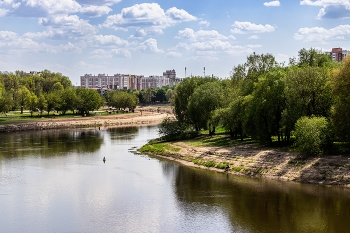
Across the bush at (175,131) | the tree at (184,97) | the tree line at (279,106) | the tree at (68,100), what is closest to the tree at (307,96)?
the tree line at (279,106)

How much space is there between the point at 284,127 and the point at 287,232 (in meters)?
25.3

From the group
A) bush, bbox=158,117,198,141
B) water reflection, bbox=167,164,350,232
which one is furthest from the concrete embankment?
water reflection, bbox=167,164,350,232

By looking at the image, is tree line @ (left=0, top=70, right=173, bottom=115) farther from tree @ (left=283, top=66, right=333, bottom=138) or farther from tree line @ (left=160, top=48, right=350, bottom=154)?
tree @ (left=283, top=66, right=333, bottom=138)

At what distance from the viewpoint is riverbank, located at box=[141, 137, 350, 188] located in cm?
4628

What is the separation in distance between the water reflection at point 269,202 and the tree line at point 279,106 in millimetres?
6885

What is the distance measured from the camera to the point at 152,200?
42094 mm

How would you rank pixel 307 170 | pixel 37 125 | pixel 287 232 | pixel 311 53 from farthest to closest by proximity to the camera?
1. pixel 37 125
2. pixel 311 53
3. pixel 307 170
4. pixel 287 232

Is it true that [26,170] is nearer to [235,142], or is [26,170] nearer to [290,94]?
[235,142]

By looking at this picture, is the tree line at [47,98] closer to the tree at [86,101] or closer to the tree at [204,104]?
the tree at [86,101]

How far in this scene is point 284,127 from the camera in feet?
184

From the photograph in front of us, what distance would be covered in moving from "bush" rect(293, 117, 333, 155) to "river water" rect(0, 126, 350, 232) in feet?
16.3

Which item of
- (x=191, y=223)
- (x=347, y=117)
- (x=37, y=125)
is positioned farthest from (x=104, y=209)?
(x=37, y=125)

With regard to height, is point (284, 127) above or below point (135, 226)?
above

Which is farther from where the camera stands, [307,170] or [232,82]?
[232,82]
